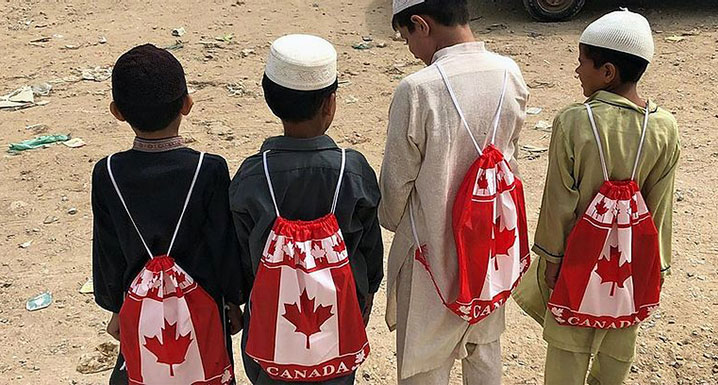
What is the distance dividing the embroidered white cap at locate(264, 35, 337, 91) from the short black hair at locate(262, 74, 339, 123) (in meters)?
0.02

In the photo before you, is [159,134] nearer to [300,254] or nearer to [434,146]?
[300,254]

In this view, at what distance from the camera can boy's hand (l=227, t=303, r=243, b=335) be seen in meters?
2.40

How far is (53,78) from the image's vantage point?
22.0 feet

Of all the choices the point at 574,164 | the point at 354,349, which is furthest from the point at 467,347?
the point at 574,164

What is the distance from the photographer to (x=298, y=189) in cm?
209

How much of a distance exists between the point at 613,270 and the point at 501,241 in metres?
0.41

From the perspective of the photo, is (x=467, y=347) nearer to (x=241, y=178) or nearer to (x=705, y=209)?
(x=241, y=178)

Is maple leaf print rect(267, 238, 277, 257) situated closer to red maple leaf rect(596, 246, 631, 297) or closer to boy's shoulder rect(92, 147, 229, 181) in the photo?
boy's shoulder rect(92, 147, 229, 181)

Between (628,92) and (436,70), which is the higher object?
(436,70)

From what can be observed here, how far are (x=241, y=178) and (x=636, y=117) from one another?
49.8 inches

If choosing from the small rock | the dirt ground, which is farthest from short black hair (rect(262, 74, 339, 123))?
the small rock

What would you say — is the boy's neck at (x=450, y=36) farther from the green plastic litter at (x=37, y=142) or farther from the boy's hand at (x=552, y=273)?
the green plastic litter at (x=37, y=142)

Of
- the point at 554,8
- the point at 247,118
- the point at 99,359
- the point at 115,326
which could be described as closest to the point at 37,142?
the point at 247,118

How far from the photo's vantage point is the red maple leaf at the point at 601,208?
7.91ft
